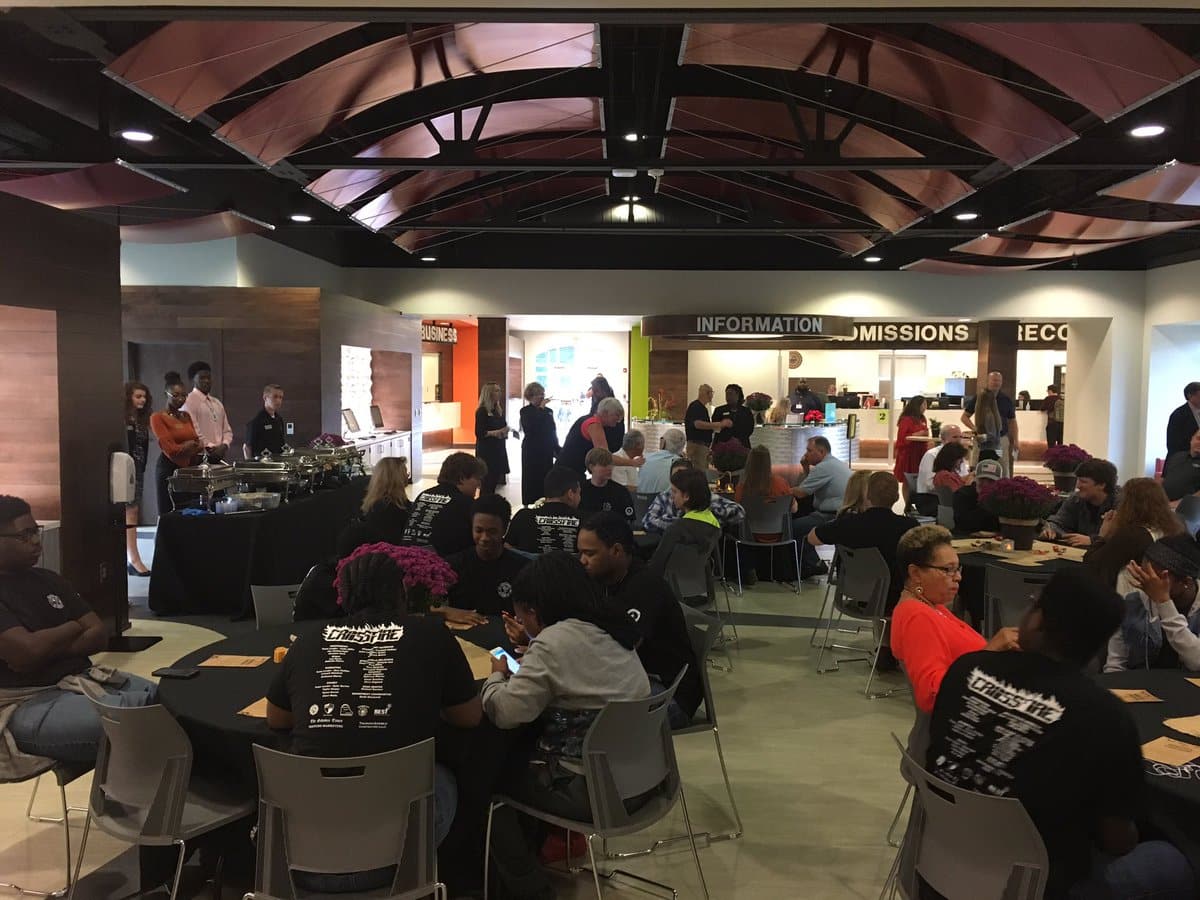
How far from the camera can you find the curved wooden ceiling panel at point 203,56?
400cm

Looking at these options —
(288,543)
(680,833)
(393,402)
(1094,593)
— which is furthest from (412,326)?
(1094,593)

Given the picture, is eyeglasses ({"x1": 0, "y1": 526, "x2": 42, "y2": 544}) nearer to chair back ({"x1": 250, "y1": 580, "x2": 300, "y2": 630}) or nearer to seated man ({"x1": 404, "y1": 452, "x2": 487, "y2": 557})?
chair back ({"x1": 250, "y1": 580, "x2": 300, "y2": 630})

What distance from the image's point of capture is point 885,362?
1847cm

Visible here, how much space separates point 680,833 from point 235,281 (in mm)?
7425

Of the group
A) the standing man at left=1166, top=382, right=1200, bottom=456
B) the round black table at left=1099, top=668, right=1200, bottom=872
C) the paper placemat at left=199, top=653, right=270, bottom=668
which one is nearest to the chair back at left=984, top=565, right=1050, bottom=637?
the round black table at left=1099, top=668, right=1200, bottom=872

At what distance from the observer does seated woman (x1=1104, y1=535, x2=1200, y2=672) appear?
326cm

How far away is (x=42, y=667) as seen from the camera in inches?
127

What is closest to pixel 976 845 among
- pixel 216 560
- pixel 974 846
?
pixel 974 846

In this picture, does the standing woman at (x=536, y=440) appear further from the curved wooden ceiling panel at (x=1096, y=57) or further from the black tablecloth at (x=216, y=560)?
the curved wooden ceiling panel at (x=1096, y=57)

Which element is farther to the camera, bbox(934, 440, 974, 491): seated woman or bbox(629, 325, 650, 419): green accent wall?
bbox(629, 325, 650, 419): green accent wall

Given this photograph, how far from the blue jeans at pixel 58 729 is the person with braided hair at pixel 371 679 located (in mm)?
872

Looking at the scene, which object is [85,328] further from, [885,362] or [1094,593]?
[885,362]

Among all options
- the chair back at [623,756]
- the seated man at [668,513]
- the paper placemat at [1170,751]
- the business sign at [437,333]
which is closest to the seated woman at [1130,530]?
the paper placemat at [1170,751]

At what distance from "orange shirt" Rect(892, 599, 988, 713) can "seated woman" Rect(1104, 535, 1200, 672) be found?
63 cm
